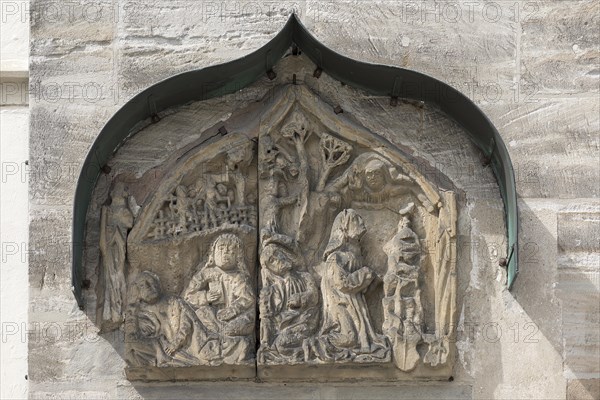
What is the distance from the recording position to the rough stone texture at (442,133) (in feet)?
22.7

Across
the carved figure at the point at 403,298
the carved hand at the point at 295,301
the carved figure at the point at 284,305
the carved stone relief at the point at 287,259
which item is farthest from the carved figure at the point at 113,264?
the carved figure at the point at 403,298

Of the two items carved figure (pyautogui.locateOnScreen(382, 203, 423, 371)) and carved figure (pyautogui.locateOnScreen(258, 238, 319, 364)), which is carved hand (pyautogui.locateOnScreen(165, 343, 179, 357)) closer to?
carved figure (pyautogui.locateOnScreen(258, 238, 319, 364))

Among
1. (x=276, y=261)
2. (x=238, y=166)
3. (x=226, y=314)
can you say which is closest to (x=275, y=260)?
(x=276, y=261)

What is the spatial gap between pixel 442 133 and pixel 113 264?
1.60 meters

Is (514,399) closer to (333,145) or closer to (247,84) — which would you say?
(333,145)

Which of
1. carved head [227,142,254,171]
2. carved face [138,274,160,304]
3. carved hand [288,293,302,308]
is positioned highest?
carved head [227,142,254,171]

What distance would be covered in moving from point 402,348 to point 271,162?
1032 mm

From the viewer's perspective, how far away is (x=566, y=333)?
691cm

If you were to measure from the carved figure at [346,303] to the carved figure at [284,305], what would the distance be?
59 mm

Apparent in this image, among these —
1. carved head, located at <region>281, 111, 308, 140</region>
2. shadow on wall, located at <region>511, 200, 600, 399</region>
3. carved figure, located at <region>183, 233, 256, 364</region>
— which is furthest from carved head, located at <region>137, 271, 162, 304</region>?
shadow on wall, located at <region>511, 200, 600, 399</region>

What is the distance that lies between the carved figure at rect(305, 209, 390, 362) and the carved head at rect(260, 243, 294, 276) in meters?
0.18

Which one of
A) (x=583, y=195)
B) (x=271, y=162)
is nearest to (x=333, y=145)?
(x=271, y=162)

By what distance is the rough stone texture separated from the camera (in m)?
6.93

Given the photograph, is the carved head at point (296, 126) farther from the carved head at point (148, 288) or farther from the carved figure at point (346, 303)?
the carved head at point (148, 288)
